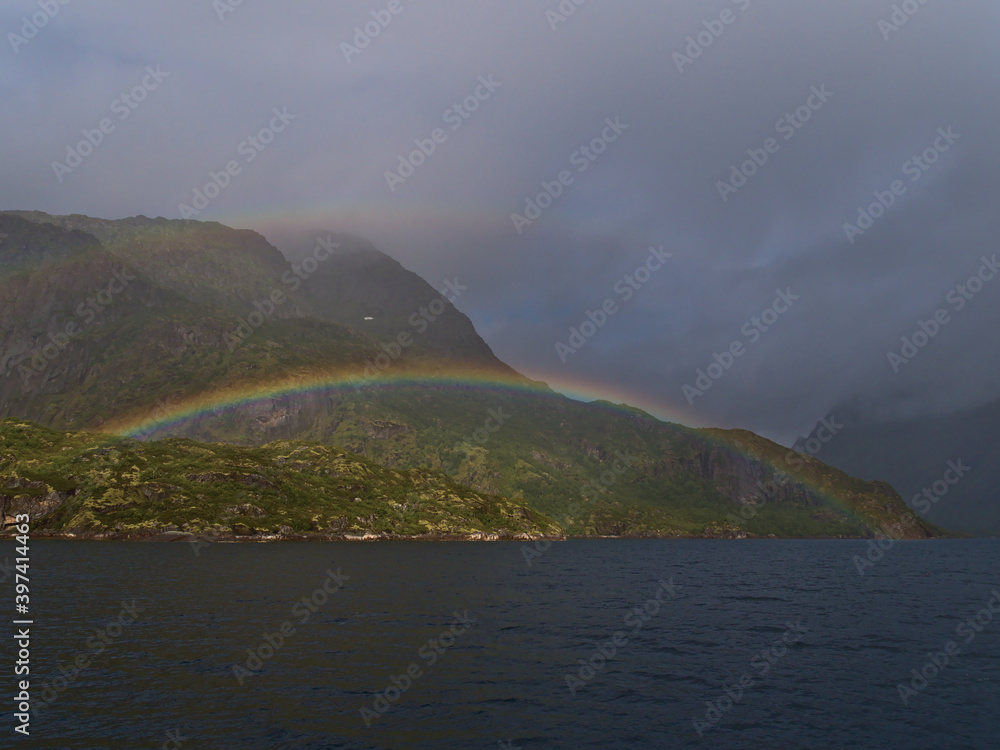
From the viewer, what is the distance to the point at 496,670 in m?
40.9

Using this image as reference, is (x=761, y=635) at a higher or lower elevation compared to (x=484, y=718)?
higher

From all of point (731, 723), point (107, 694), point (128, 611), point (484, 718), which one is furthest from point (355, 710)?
point (128, 611)

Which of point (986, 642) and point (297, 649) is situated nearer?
point (297, 649)

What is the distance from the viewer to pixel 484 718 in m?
30.9

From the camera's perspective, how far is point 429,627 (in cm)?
5588

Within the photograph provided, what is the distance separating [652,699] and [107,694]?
33.1 m

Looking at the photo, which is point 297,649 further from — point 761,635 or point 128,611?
point 761,635

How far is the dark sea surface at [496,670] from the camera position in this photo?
2875 cm

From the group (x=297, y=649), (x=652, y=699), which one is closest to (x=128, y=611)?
(x=297, y=649)

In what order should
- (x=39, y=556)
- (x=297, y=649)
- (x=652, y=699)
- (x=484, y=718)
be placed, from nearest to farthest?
(x=484, y=718) < (x=652, y=699) < (x=297, y=649) < (x=39, y=556)

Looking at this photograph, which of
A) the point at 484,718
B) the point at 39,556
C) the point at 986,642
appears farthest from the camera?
the point at 39,556

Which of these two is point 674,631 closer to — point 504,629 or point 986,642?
point 504,629

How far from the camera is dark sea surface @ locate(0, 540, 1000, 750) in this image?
28750 mm

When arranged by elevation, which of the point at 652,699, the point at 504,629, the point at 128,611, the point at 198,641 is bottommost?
the point at 128,611
